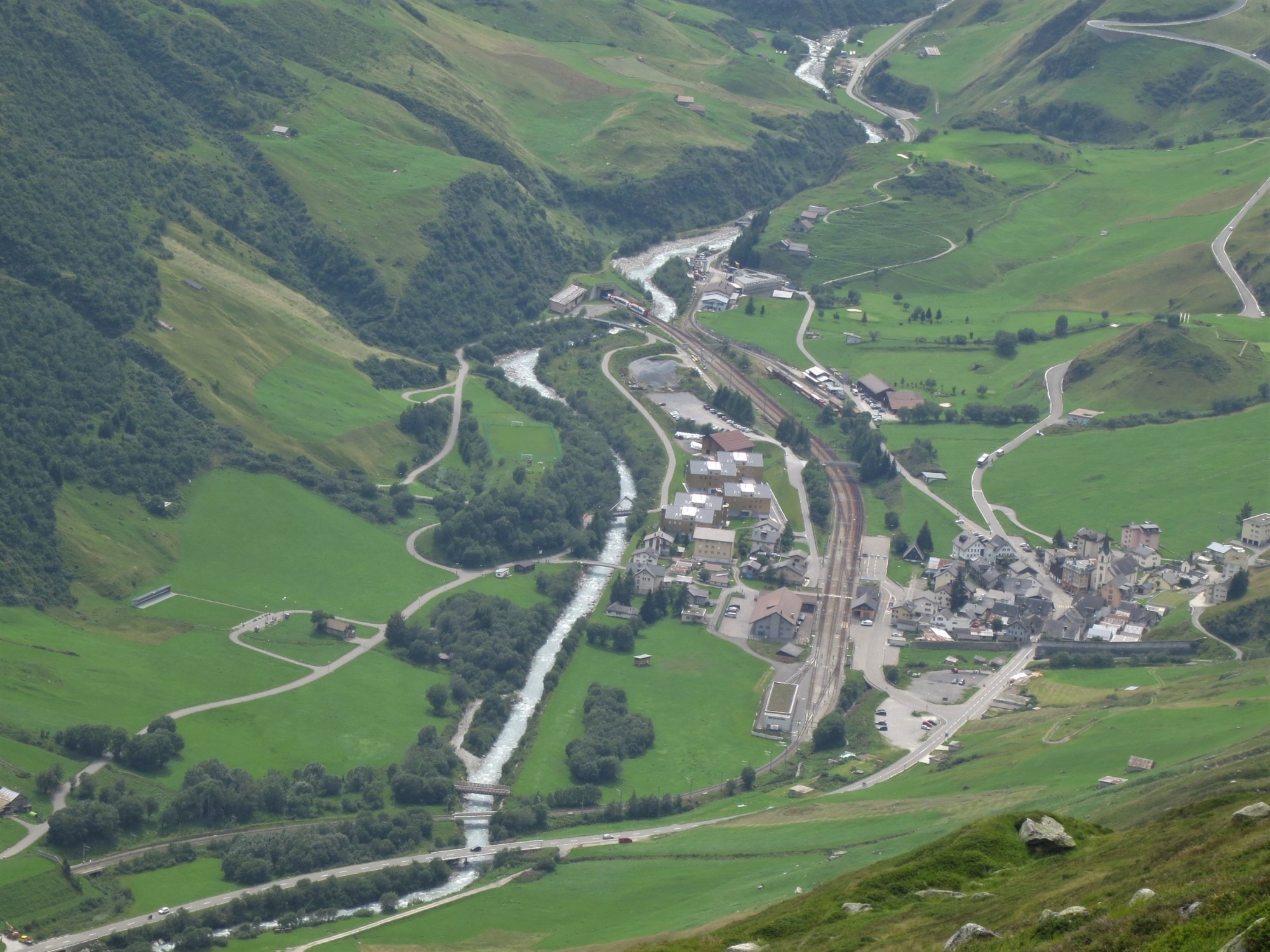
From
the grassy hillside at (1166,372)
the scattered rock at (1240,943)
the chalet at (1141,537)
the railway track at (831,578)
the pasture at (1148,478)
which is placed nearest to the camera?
the scattered rock at (1240,943)

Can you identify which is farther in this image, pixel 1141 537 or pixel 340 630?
pixel 1141 537

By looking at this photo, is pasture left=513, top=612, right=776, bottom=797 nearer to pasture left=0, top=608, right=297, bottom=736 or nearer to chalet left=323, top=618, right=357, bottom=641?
chalet left=323, top=618, right=357, bottom=641

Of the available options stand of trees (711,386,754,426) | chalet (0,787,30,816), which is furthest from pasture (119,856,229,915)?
stand of trees (711,386,754,426)

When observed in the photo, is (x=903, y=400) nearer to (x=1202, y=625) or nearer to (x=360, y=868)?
(x=1202, y=625)

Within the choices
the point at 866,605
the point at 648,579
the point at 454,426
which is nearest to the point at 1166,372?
the point at 866,605

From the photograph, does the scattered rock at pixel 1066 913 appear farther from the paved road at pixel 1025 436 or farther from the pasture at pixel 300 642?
the paved road at pixel 1025 436

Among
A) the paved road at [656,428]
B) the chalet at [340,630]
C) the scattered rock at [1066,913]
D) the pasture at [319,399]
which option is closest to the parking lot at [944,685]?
the paved road at [656,428]
